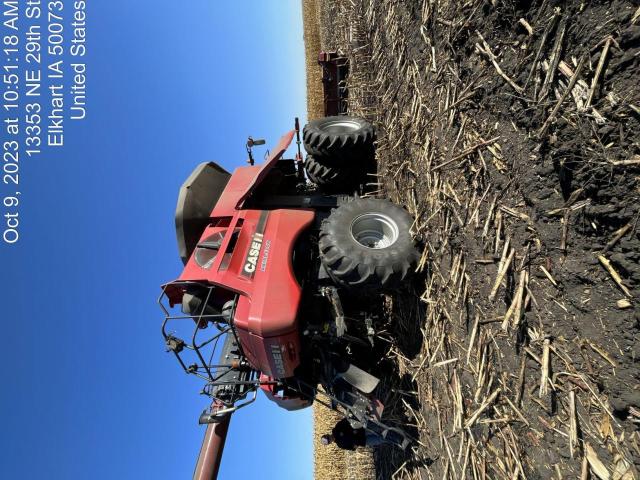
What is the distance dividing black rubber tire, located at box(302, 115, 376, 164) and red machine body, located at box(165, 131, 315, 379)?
2.21ft

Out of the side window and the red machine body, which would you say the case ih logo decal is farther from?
the side window

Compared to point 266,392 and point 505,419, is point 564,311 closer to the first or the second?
point 505,419

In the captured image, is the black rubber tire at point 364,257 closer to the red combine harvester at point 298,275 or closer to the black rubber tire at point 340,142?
the red combine harvester at point 298,275

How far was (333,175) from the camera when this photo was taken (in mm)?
4934

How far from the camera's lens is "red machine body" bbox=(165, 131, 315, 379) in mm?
3265

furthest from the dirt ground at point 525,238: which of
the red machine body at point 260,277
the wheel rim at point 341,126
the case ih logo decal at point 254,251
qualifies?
the case ih logo decal at point 254,251

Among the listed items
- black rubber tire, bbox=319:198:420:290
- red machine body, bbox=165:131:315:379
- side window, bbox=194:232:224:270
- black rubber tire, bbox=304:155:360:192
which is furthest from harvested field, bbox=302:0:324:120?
black rubber tire, bbox=319:198:420:290

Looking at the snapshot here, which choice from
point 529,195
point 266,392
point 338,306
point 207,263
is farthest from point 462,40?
point 266,392

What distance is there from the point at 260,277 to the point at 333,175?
2.00 metres

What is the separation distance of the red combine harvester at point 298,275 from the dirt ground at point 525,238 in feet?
1.44

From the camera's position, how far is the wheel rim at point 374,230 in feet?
11.8

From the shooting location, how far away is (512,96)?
2068 millimetres

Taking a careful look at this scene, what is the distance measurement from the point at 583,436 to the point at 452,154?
180cm

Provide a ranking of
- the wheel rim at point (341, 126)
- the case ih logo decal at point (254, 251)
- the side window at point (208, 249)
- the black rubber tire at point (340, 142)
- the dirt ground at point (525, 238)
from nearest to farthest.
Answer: the dirt ground at point (525, 238) < the case ih logo decal at point (254, 251) < the side window at point (208, 249) < the black rubber tire at point (340, 142) < the wheel rim at point (341, 126)
